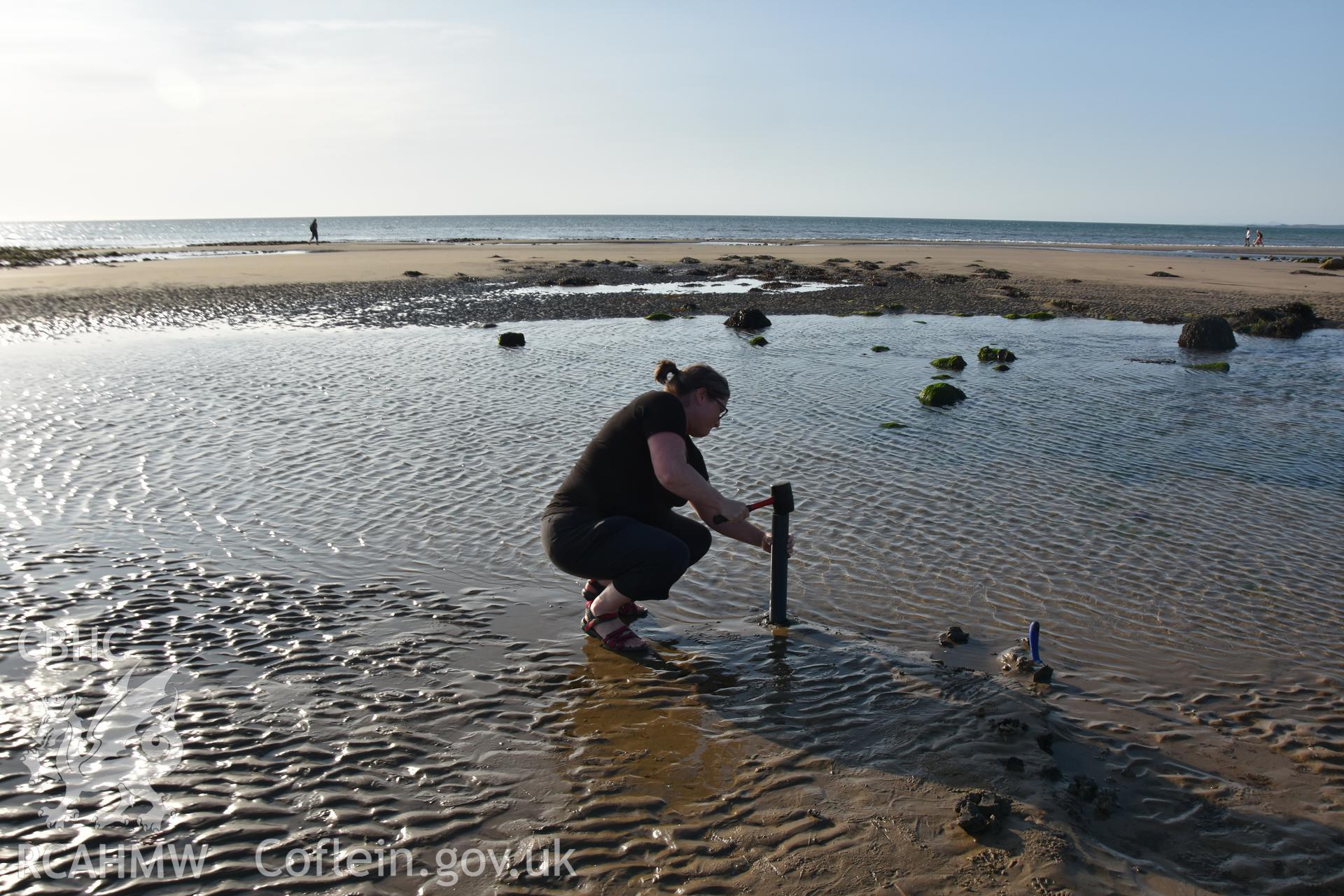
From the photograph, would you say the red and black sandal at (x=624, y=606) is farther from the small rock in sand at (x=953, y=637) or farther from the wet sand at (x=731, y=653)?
the small rock in sand at (x=953, y=637)

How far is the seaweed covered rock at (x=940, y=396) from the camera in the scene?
545 inches

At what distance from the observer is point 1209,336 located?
19953 mm

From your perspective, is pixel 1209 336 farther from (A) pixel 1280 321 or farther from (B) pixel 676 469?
(B) pixel 676 469

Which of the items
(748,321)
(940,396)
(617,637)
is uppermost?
(748,321)

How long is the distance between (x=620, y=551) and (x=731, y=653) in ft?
3.53

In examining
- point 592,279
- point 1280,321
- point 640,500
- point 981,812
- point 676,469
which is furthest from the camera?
point 592,279

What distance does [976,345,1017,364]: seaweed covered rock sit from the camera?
1811 cm

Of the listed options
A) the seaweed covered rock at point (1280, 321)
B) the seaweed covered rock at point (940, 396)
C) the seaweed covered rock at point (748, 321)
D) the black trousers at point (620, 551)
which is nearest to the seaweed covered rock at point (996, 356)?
the seaweed covered rock at point (940, 396)

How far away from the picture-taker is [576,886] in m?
3.67

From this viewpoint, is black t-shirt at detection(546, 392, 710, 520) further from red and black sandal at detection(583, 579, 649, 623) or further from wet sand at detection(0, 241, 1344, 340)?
wet sand at detection(0, 241, 1344, 340)

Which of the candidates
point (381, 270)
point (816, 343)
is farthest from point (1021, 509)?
point (381, 270)

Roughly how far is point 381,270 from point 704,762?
38298 millimetres

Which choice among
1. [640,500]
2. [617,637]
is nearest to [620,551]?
[640,500]

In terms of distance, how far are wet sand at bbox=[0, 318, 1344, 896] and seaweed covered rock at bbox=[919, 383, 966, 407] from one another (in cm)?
108
